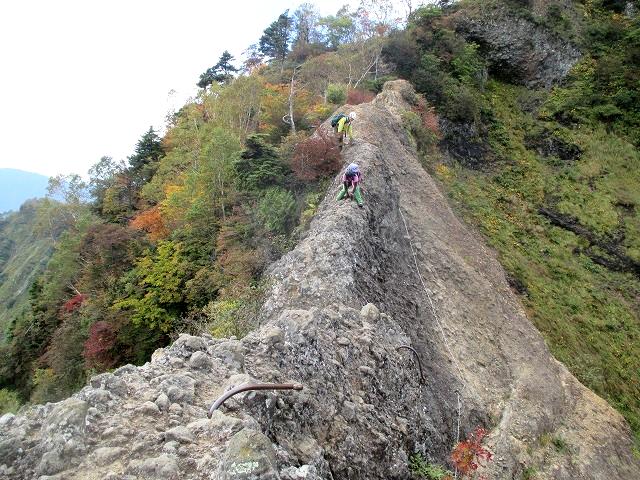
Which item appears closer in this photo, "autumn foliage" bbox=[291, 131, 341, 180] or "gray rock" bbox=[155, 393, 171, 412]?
"gray rock" bbox=[155, 393, 171, 412]

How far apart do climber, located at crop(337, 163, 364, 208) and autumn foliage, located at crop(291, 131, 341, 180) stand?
12.3 ft

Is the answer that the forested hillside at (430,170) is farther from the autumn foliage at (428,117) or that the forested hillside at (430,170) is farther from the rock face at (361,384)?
the rock face at (361,384)

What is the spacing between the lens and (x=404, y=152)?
2258cm

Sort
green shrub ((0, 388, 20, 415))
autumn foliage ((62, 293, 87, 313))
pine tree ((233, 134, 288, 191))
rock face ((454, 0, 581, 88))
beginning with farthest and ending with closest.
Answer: rock face ((454, 0, 581, 88)) → autumn foliage ((62, 293, 87, 313)) → green shrub ((0, 388, 20, 415)) → pine tree ((233, 134, 288, 191))

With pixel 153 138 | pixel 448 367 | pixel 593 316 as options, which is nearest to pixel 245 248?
pixel 448 367

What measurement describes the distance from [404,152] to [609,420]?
1382 cm

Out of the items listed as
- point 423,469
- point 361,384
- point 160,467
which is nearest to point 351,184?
point 361,384

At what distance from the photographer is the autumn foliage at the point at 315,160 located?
1762 centimetres

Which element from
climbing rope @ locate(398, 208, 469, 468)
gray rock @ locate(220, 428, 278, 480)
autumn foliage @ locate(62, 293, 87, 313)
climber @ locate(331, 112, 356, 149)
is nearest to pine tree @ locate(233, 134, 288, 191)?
climber @ locate(331, 112, 356, 149)

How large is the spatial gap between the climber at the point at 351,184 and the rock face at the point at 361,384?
0.35 metres

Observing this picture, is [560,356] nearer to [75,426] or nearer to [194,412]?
[194,412]

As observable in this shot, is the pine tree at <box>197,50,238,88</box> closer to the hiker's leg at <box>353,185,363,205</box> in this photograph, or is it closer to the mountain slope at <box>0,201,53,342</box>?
the mountain slope at <box>0,201,53,342</box>

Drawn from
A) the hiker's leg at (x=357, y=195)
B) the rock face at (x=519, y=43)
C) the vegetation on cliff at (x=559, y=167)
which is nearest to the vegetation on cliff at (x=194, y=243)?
the hiker's leg at (x=357, y=195)

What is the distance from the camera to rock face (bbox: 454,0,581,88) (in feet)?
112
